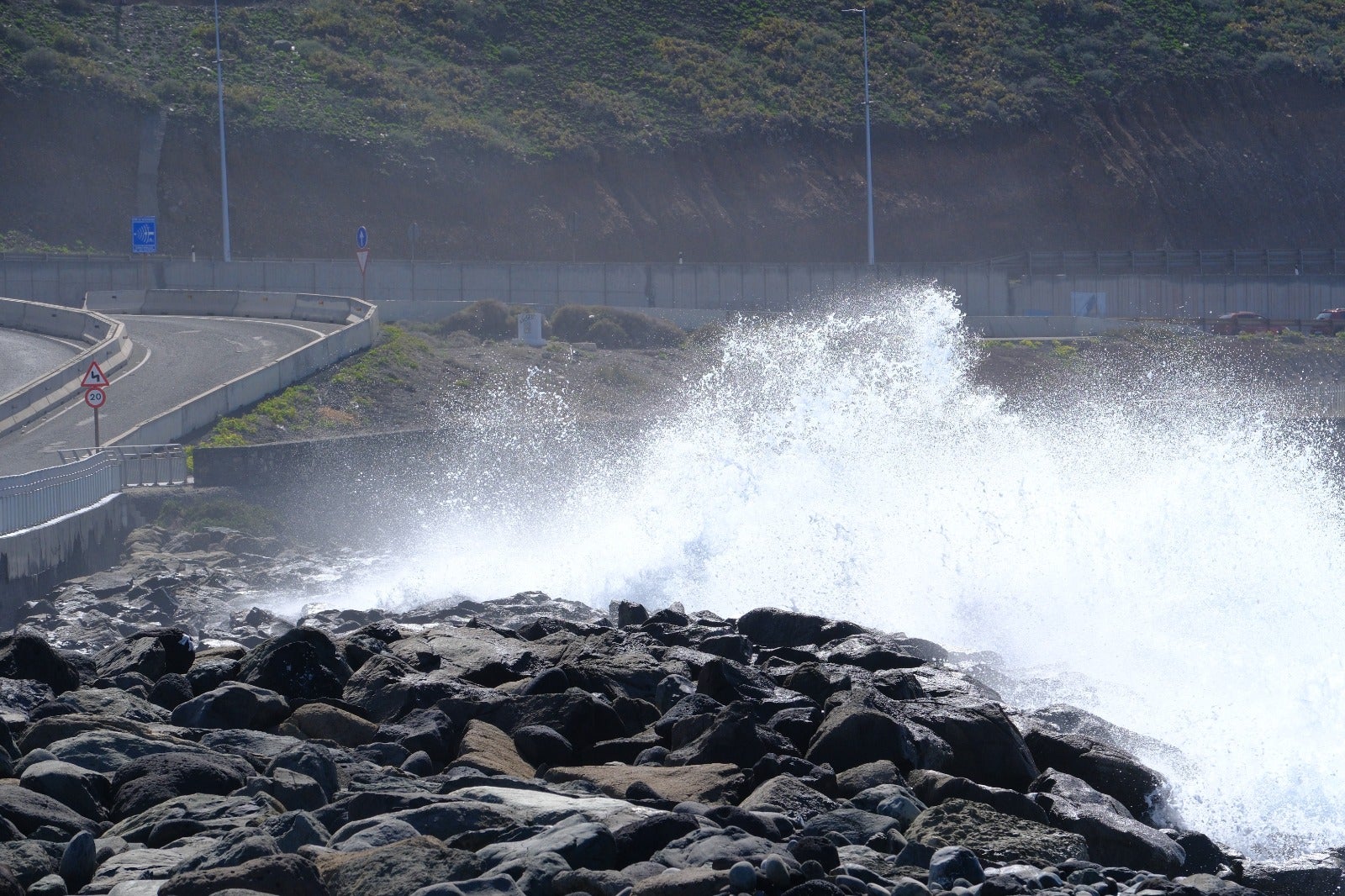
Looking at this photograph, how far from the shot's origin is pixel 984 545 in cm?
2055

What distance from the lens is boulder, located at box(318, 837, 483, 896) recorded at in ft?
23.5

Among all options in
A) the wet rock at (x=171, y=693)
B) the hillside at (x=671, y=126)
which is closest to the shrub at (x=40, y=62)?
the hillside at (x=671, y=126)

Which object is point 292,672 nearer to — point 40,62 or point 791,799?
point 791,799

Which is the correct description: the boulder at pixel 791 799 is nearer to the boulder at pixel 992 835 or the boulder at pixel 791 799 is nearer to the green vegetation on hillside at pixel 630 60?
the boulder at pixel 992 835

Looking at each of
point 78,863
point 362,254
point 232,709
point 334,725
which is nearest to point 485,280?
point 362,254

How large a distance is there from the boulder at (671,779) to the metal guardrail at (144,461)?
1932 centimetres

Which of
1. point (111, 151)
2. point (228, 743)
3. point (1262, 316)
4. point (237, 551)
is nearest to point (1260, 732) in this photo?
point (228, 743)

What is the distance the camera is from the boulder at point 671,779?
9.29 metres

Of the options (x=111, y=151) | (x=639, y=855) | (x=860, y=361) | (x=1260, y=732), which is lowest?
(x=1260, y=732)

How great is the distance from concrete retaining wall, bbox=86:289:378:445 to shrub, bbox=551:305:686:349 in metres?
5.94

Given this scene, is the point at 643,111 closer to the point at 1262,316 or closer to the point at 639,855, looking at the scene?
the point at 1262,316

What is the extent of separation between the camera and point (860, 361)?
31734mm

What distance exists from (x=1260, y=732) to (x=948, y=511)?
854 cm

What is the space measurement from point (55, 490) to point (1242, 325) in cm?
4185
